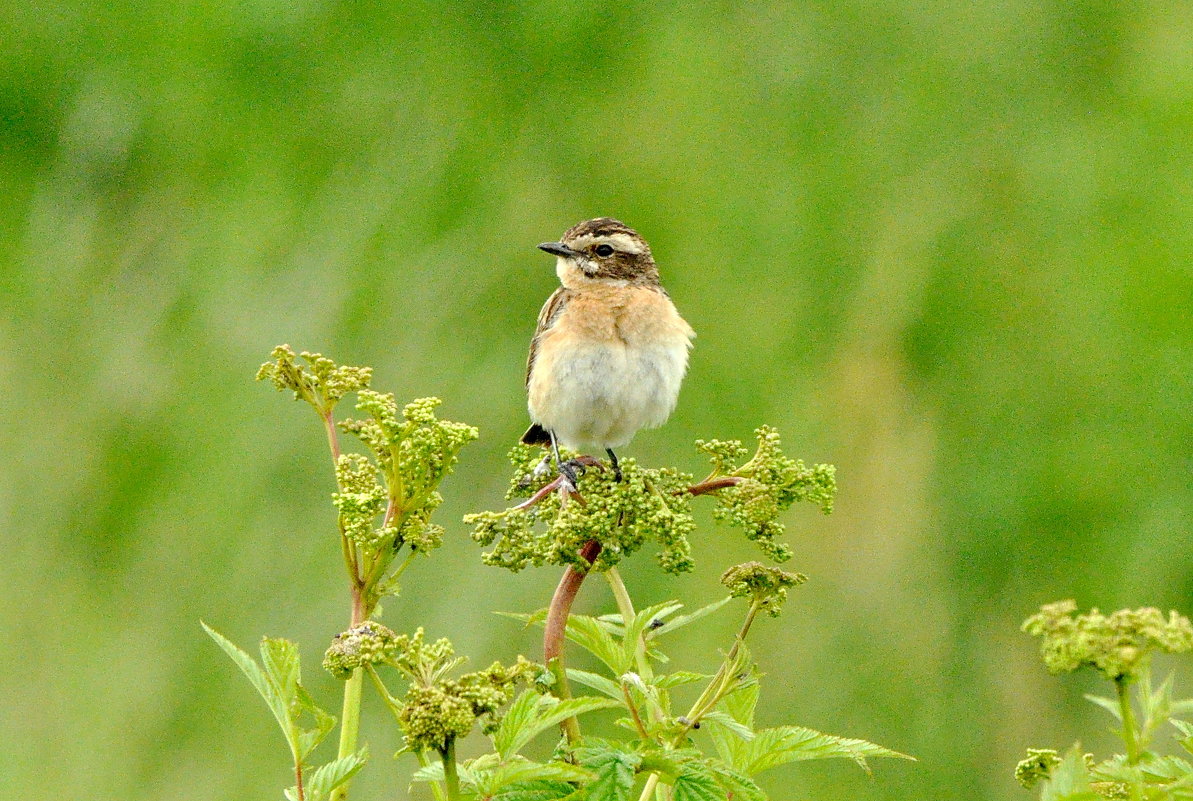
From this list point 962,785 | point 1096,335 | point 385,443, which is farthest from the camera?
point 1096,335

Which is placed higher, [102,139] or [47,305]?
[102,139]

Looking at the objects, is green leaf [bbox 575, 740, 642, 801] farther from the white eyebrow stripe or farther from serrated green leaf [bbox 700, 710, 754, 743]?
the white eyebrow stripe

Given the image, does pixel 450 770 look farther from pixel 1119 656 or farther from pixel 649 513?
pixel 1119 656

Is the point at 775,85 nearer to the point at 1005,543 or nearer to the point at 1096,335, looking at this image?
the point at 1096,335

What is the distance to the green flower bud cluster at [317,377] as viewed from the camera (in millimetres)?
1583

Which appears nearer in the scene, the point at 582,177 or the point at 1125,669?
the point at 1125,669

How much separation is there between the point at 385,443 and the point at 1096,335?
3.96 m

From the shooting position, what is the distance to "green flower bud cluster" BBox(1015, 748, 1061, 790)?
4.31 ft

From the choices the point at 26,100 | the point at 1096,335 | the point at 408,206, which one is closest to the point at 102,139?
the point at 26,100

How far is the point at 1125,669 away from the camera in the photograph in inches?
41.5

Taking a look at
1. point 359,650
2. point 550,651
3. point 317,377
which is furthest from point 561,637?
point 317,377

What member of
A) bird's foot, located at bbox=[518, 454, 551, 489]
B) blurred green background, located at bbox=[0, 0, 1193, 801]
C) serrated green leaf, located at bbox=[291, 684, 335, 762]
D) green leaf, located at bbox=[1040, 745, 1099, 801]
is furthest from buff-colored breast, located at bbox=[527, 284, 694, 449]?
green leaf, located at bbox=[1040, 745, 1099, 801]

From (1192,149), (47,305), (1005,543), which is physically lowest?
(1005,543)

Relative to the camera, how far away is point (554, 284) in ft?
16.5
